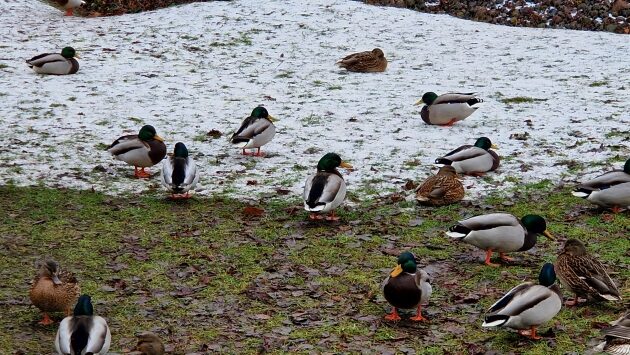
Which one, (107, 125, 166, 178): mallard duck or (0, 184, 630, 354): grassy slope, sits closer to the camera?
(0, 184, 630, 354): grassy slope

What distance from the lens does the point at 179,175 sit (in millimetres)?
9938

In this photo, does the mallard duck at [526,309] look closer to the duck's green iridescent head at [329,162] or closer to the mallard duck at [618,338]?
the mallard duck at [618,338]

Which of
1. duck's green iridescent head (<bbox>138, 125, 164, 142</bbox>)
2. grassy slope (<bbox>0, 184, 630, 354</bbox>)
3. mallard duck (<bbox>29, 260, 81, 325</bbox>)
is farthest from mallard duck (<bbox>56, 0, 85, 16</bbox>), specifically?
mallard duck (<bbox>29, 260, 81, 325</bbox>)

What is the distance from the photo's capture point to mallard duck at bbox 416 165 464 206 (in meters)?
9.91

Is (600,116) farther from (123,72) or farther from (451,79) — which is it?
(123,72)

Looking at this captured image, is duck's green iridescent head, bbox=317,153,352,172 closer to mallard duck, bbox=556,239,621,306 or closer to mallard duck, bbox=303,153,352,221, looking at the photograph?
mallard duck, bbox=303,153,352,221

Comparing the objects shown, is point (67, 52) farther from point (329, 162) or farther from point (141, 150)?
point (329, 162)

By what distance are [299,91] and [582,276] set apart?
8141 millimetres

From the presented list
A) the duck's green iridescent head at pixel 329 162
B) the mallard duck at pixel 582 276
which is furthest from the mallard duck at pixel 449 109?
the mallard duck at pixel 582 276

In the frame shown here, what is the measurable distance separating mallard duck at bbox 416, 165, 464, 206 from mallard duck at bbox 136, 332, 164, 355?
446 centimetres

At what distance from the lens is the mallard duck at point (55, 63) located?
14969mm

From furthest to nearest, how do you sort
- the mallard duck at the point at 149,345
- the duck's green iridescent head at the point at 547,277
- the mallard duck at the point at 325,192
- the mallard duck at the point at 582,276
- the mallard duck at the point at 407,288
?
1. the mallard duck at the point at 325,192
2. the mallard duck at the point at 582,276
3. the mallard duck at the point at 407,288
4. the duck's green iridescent head at the point at 547,277
5. the mallard duck at the point at 149,345

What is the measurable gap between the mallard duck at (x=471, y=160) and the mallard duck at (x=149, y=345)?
215 inches

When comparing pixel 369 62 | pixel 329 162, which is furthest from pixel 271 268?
pixel 369 62
